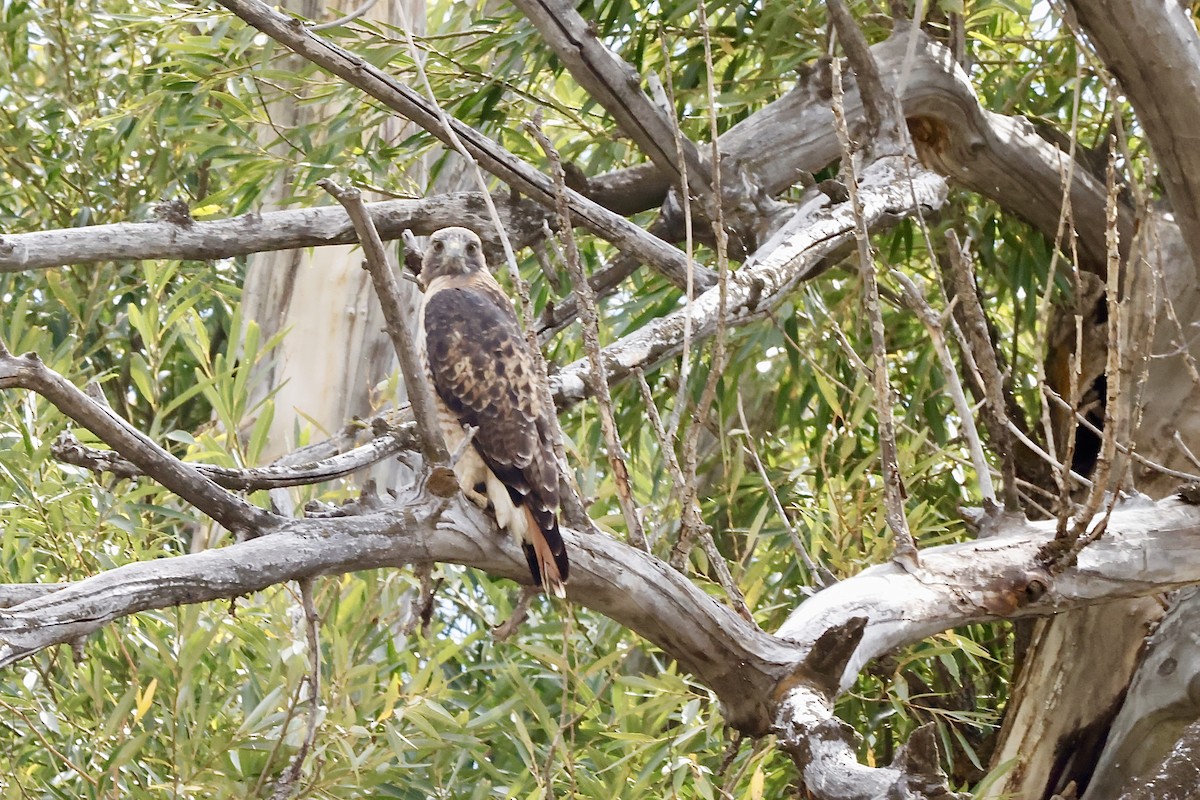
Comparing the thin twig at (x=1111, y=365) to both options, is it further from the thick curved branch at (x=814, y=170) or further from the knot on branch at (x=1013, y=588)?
the thick curved branch at (x=814, y=170)

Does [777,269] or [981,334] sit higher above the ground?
[777,269]

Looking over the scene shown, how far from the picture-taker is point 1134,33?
1.81 m

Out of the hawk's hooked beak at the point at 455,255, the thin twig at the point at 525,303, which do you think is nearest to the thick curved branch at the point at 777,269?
the thin twig at the point at 525,303

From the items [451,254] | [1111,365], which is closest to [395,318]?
[1111,365]

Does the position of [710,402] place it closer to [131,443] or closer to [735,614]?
[735,614]

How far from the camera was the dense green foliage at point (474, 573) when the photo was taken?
1929 millimetres

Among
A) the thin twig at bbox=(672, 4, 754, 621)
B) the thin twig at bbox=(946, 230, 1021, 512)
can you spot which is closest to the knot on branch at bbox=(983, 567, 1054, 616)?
the thin twig at bbox=(946, 230, 1021, 512)

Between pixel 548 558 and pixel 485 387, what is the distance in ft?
1.89

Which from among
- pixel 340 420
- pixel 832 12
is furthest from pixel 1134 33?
pixel 340 420

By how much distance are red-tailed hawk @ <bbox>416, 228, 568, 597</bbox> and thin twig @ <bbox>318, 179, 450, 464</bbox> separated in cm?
40

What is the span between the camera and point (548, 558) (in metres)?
1.47

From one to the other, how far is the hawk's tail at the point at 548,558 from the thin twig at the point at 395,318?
0.90 ft

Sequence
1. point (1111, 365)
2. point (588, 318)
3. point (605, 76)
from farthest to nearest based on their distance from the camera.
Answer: point (605, 76) < point (588, 318) < point (1111, 365)

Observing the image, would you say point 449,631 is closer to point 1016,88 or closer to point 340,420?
point 340,420
